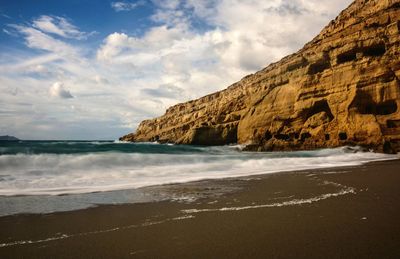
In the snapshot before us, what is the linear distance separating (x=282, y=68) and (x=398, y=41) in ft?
34.2

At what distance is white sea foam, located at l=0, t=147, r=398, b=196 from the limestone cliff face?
8.85 ft

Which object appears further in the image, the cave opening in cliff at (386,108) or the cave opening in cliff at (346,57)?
the cave opening in cliff at (346,57)

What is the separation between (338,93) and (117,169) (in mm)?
17815

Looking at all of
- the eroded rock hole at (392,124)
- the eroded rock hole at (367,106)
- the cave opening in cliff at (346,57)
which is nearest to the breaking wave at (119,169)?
the eroded rock hole at (392,124)

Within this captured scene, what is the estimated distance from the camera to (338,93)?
2403 centimetres

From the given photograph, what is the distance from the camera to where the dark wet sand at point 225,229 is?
12.0 feet

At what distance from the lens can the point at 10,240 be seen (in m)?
4.38

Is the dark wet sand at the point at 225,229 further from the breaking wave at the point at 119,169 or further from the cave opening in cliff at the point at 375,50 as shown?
the cave opening in cliff at the point at 375,50

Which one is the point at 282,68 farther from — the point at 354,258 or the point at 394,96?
the point at 354,258

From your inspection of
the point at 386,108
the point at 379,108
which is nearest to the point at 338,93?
→ the point at 379,108

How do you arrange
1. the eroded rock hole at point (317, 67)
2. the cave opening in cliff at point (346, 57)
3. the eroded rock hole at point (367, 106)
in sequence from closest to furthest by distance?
the eroded rock hole at point (367, 106)
the cave opening in cliff at point (346, 57)
the eroded rock hole at point (317, 67)

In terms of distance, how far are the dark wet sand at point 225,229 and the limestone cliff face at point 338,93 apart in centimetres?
1668

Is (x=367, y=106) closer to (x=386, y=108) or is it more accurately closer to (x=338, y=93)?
(x=386, y=108)

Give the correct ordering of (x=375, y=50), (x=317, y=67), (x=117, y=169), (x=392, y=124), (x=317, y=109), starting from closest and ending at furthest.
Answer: (x=117, y=169) < (x=392, y=124) < (x=375, y=50) < (x=317, y=109) < (x=317, y=67)
